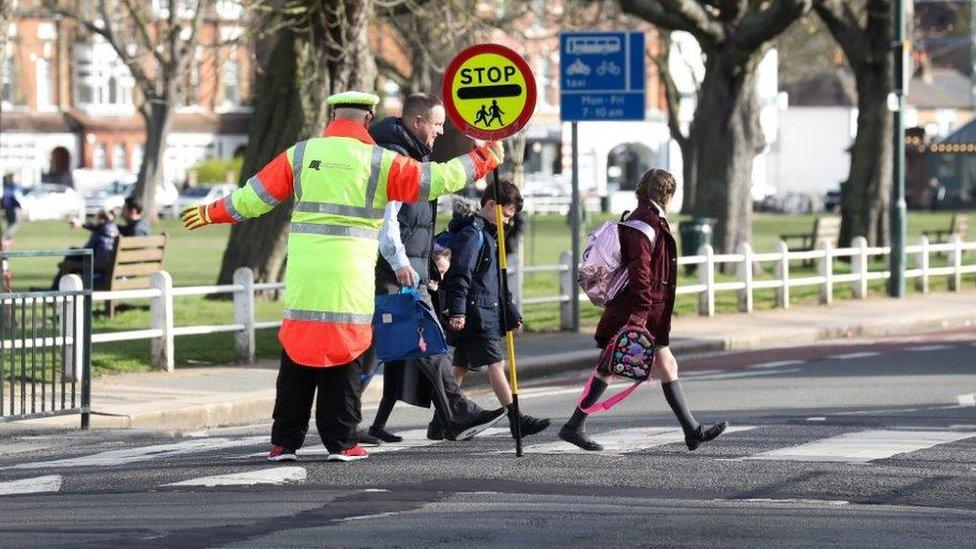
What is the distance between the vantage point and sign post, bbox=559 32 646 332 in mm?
20500

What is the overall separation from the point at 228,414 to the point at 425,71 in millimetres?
34250

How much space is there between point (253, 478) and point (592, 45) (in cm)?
1149

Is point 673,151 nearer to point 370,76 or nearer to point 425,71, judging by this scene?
point 425,71

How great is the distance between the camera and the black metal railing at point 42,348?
13.0 metres

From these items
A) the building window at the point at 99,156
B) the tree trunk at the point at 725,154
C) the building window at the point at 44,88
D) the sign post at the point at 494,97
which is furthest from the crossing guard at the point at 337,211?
the building window at the point at 99,156

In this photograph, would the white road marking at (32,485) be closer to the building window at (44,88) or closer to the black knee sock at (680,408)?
the black knee sock at (680,408)

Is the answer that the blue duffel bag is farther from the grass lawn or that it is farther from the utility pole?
the utility pole

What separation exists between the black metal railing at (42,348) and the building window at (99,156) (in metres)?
78.1

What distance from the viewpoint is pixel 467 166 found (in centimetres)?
1003

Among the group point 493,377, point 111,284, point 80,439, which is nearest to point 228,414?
point 80,439

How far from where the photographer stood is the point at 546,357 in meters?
18.6

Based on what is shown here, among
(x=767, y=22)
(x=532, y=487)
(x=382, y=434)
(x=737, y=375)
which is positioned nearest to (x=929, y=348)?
(x=737, y=375)

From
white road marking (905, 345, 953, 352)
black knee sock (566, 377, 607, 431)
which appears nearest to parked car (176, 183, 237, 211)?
white road marking (905, 345, 953, 352)

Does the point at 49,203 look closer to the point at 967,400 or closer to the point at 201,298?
the point at 201,298
